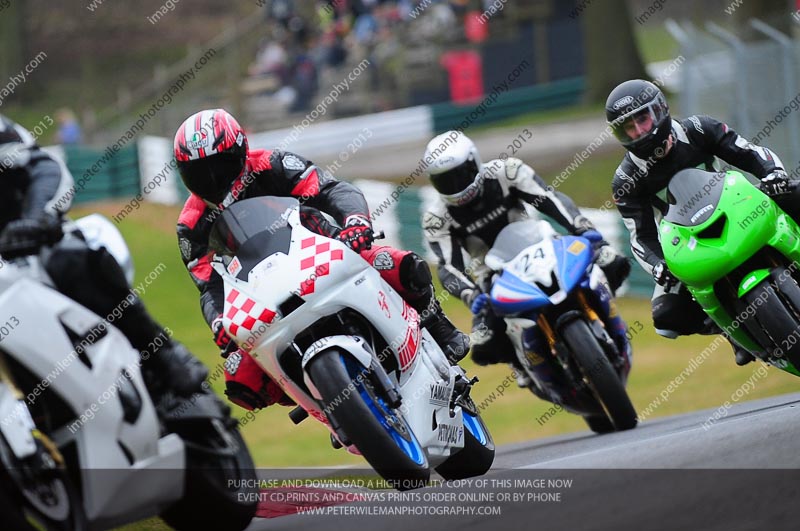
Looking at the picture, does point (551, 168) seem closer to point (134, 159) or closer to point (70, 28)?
point (134, 159)

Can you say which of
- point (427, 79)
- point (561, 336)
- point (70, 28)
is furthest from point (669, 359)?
point (70, 28)

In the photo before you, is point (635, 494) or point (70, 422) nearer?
point (635, 494)

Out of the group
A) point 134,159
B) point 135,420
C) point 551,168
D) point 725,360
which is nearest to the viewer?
point 135,420

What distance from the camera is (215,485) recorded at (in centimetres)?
551

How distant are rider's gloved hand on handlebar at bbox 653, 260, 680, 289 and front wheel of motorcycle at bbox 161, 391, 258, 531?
2882 millimetres

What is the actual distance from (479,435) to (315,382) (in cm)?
164

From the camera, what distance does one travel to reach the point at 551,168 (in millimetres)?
23531

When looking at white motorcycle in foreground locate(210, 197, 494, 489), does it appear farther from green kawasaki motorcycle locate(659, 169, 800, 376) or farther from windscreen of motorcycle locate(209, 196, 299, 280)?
green kawasaki motorcycle locate(659, 169, 800, 376)

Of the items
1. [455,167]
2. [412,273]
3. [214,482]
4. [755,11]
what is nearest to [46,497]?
[214,482]

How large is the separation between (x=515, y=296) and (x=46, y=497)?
13.4 ft

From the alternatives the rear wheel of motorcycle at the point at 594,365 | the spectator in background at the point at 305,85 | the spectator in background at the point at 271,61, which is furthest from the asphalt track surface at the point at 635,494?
the spectator in background at the point at 271,61

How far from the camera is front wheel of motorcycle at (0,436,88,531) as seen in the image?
16.0 ft

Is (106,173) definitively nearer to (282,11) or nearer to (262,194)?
(282,11)

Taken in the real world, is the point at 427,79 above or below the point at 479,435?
below
